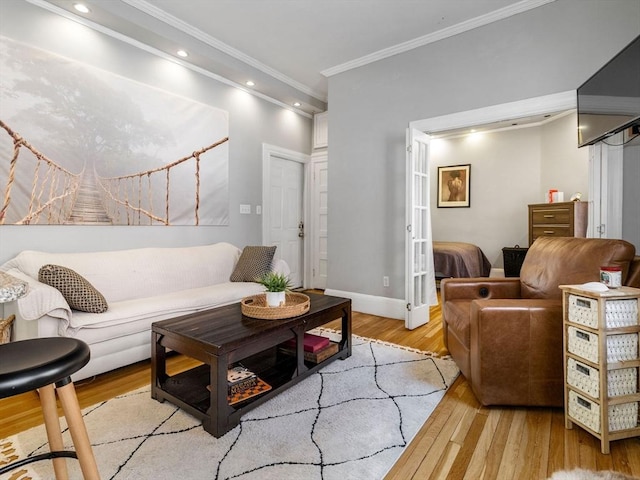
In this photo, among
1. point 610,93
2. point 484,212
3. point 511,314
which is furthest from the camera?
point 484,212

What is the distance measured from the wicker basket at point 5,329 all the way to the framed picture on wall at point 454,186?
6327 mm

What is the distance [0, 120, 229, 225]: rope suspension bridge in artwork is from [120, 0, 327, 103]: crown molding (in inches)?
46.6

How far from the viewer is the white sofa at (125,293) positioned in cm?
200

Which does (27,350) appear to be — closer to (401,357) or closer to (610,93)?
(401,357)

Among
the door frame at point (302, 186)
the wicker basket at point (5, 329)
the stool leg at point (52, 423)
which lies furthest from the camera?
the door frame at point (302, 186)

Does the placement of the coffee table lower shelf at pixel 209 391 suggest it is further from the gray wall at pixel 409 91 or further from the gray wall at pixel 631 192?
the gray wall at pixel 631 192

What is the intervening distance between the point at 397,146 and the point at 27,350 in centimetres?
347

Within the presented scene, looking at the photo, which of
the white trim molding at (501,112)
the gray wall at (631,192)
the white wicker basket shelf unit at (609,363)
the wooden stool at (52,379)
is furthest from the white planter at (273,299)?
the gray wall at (631,192)

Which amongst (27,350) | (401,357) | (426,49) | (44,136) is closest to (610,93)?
(426,49)

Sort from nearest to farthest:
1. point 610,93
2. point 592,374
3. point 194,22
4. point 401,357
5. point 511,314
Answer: point 592,374 < point 511,314 < point 610,93 < point 401,357 < point 194,22

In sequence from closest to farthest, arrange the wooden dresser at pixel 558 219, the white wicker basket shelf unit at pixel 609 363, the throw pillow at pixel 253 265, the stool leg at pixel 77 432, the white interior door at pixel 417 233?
1. the stool leg at pixel 77 432
2. the white wicker basket shelf unit at pixel 609 363
3. the white interior door at pixel 417 233
4. the throw pillow at pixel 253 265
5. the wooden dresser at pixel 558 219

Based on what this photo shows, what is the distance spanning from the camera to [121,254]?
117 inches

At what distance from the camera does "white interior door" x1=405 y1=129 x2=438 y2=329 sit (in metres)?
3.33

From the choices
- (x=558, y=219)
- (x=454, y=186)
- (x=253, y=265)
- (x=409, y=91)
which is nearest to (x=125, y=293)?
(x=253, y=265)
